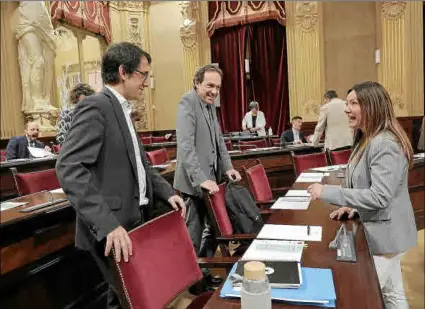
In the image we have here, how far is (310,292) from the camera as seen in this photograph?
107cm

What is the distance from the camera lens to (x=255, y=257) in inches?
53.8

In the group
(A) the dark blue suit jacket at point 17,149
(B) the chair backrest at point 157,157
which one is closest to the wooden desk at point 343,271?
(B) the chair backrest at point 157,157

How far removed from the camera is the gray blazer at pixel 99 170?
1357mm

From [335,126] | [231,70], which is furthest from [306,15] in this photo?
[335,126]

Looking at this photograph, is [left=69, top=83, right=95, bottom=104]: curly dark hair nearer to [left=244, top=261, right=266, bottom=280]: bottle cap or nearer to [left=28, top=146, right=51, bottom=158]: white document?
[left=28, top=146, right=51, bottom=158]: white document

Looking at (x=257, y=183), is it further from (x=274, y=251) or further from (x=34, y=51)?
→ (x=34, y=51)

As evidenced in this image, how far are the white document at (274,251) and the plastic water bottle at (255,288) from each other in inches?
16.3

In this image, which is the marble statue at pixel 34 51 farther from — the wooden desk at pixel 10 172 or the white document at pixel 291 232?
the white document at pixel 291 232

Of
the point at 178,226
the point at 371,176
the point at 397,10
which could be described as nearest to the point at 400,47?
the point at 397,10

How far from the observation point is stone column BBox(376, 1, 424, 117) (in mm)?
7102

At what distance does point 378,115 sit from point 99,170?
1105 millimetres

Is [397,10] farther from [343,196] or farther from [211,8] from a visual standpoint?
[343,196]

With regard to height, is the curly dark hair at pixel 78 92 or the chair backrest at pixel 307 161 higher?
the curly dark hair at pixel 78 92

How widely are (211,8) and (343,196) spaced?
8814 mm
